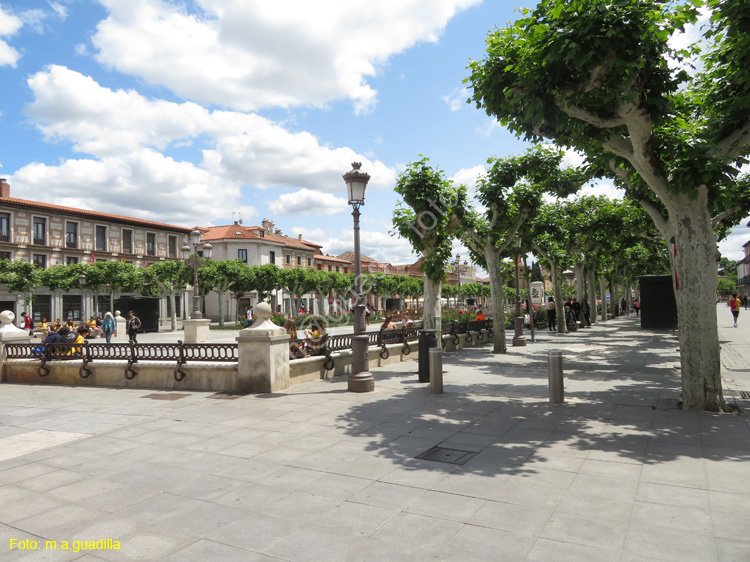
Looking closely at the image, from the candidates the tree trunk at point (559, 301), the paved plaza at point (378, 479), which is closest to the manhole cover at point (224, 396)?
the paved plaza at point (378, 479)

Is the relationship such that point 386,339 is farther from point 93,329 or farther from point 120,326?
point 93,329

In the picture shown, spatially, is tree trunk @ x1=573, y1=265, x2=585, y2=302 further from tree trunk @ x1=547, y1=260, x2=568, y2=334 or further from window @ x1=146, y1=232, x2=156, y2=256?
window @ x1=146, y1=232, x2=156, y2=256

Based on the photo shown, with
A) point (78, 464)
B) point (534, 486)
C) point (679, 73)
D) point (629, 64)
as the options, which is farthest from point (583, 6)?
point (78, 464)

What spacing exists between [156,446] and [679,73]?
28.9 feet

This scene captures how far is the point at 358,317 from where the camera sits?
9.13 metres

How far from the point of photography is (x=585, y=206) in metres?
25.1

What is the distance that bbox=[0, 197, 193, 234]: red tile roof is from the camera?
3897cm

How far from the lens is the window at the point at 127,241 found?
47.8 metres

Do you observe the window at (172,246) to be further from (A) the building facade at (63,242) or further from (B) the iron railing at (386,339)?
(B) the iron railing at (386,339)

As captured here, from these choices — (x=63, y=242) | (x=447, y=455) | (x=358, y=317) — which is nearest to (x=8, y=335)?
(x=358, y=317)

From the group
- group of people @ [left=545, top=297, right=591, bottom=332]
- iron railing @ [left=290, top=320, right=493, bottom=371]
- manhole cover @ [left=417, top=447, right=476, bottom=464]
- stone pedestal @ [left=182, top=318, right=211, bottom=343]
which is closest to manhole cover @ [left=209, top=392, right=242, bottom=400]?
iron railing @ [left=290, top=320, right=493, bottom=371]

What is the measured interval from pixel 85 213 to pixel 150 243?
25.0 feet

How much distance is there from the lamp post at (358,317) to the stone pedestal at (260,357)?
4.89 ft

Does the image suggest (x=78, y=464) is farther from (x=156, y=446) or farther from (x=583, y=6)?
(x=583, y=6)
